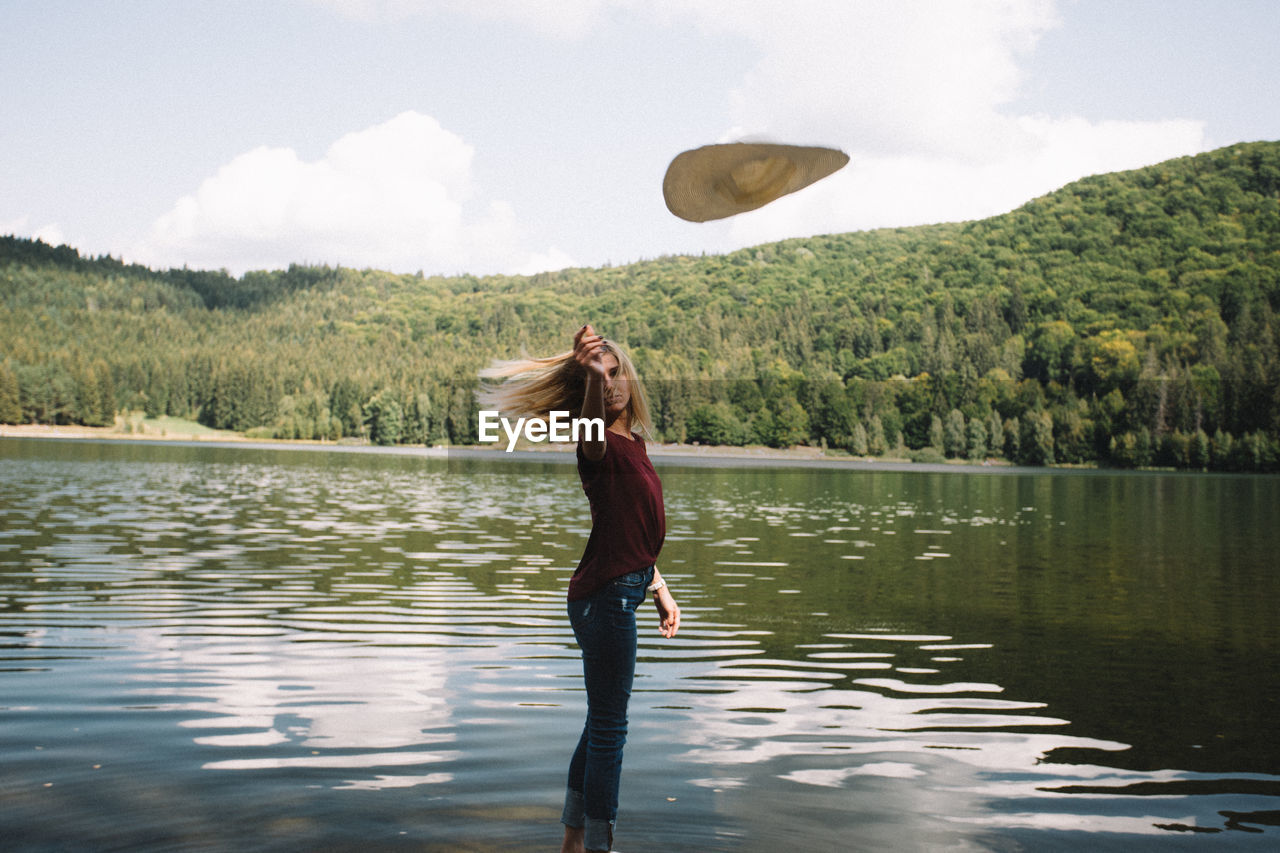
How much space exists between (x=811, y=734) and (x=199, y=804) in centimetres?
435

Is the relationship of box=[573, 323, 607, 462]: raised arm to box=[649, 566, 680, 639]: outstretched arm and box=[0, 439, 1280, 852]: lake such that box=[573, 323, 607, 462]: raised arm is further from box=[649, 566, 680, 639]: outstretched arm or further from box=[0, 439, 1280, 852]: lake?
box=[0, 439, 1280, 852]: lake

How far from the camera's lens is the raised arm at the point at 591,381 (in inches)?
182

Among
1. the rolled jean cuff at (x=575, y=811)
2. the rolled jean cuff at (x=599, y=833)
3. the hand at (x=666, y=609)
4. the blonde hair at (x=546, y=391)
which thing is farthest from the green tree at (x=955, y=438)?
the rolled jean cuff at (x=599, y=833)

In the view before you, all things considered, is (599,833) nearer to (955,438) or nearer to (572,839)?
(572,839)

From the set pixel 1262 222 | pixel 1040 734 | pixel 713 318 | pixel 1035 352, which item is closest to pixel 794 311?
pixel 713 318

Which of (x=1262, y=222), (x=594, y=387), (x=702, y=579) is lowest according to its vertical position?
(x=702, y=579)

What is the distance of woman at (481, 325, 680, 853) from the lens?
4707 mm

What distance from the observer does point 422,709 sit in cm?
863

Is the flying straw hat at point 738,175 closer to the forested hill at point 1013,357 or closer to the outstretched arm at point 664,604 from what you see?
the outstretched arm at point 664,604

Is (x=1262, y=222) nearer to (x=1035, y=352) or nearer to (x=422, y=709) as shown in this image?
(x=1035, y=352)

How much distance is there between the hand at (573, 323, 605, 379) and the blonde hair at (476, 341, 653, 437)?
7.3 inches

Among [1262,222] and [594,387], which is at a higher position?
[1262,222]

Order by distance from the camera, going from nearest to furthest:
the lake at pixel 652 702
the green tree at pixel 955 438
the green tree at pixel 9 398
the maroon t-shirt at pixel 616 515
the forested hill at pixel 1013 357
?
the maroon t-shirt at pixel 616 515
the lake at pixel 652 702
the forested hill at pixel 1013 357
the green tree at pixel 955 438
the green tree at pixel 9 398

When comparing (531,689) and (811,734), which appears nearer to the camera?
(811,734)
